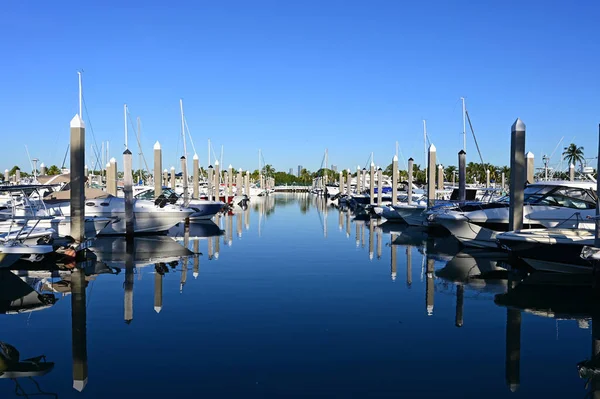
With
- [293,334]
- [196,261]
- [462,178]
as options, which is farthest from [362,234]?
[293,334]

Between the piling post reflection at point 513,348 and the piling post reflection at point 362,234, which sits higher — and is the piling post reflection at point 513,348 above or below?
above

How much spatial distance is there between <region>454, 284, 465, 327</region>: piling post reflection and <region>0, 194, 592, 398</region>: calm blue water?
0.04 m

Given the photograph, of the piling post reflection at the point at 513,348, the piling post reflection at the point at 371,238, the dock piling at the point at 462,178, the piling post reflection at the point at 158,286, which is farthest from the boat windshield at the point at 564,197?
the piling post reflection at the point at 158,286

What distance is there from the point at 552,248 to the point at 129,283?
1032 centimetres

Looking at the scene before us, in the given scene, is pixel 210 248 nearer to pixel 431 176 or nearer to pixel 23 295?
pixel 23 295

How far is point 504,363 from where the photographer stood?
8211mm

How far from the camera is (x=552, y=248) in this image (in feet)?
48.1

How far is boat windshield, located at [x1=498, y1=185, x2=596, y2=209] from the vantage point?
762 inches

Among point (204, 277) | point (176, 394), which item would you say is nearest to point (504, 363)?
point (176, 394)

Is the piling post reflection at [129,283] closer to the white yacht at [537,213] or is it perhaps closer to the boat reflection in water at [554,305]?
the boat reflection in water at [554,305]

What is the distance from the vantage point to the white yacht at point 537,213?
1886cm

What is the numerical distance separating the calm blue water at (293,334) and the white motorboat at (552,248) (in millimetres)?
935

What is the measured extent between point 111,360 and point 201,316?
8.94ft

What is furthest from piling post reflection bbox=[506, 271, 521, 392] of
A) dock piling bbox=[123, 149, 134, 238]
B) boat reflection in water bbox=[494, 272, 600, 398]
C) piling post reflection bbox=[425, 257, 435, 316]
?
dock piling bbox=[123, 149, 134, 238]
